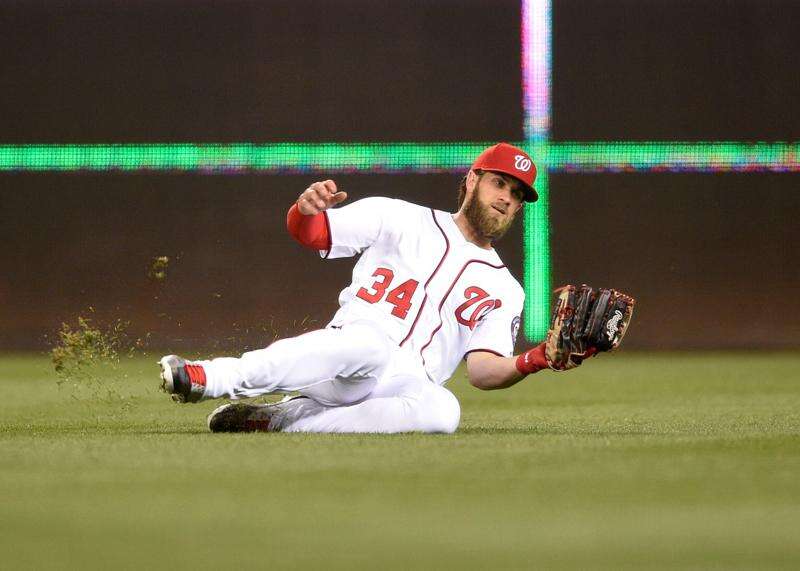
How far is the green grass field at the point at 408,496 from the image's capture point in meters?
2.49

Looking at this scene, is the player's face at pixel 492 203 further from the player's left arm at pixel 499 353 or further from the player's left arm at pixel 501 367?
the player's left arm at pixel 501 367

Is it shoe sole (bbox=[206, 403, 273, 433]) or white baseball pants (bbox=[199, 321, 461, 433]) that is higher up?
white baseball pants (bbox=[199, 321, 461, 433])

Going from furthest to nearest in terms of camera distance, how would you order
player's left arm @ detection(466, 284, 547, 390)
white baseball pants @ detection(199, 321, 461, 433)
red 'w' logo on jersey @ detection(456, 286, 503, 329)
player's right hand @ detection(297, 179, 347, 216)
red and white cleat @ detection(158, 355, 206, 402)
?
red 'w' logo on jersey @ detection(456, 286, 503, 329) → player's left arm @ detection(466, 284, 547, 390) → player's right hand @ detection(297, 179, 347, 216) → white baseball pants @ detection(199, 321, 461, 433) → red and white cleat @ detection(158, 355, 206, 402)

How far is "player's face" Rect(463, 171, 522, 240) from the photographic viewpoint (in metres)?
4.80

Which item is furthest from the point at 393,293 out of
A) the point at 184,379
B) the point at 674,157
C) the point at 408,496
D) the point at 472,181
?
the point at 674,157

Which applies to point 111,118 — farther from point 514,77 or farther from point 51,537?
point 51,537

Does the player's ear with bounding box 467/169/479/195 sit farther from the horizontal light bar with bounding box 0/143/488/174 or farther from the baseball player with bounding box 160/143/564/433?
the horizontal light bar with bounding box 0/143/488/174

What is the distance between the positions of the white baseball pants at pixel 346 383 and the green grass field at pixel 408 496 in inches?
5.1

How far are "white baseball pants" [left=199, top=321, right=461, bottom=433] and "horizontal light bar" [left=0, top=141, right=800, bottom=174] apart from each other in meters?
5.49

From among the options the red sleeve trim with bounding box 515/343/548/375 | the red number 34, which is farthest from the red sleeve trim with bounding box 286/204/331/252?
the red sleeve trim with bounding box 515/343/548/375

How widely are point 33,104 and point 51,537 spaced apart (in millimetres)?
7789

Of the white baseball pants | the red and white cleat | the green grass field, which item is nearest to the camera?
the green grass field

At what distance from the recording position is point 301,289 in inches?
391

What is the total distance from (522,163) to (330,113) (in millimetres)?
5316
